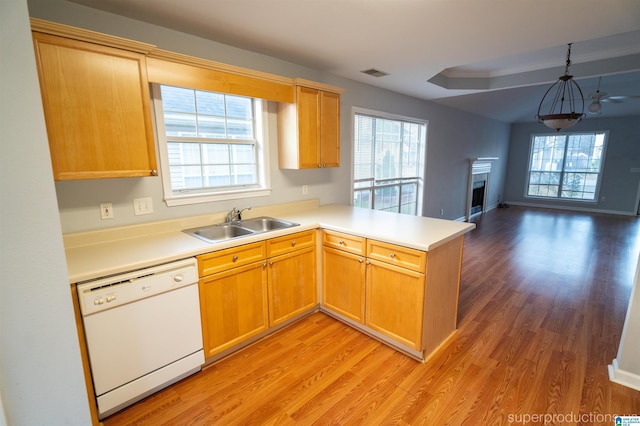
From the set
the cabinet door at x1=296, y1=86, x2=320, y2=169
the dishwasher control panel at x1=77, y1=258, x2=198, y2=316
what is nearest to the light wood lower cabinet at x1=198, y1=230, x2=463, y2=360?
the dishwasher control panel at x1=77, y1=258, x2=198, y2=316

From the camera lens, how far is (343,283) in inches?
102

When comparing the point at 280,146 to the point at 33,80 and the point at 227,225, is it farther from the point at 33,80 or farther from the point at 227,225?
the point at 33,80

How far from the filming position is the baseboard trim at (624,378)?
1917 mm

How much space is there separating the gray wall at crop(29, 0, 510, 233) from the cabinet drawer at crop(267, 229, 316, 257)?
61 cm

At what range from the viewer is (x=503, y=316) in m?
2.80

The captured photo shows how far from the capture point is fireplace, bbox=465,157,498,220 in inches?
264

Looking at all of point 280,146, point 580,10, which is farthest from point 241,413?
point 580,10

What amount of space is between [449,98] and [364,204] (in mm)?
2490

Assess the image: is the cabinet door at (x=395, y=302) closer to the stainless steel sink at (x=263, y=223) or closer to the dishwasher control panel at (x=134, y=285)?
the stainless steel sink at (x=263, y=223)

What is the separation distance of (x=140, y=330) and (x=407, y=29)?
274 centimetres

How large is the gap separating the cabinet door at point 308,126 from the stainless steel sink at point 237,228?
60 centimetres

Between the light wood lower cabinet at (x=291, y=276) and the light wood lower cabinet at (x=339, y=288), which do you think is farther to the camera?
the light wood lower cabinet at (x=291, y=276)

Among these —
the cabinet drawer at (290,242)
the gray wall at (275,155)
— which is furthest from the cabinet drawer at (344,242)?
the gray wall at (275,155)

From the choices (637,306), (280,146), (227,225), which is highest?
(280,146)
